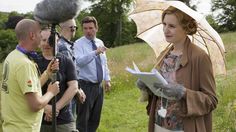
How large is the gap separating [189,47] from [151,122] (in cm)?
79

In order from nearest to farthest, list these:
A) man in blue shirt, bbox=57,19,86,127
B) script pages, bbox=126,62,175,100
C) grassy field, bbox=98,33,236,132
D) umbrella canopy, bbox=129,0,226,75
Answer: script pages, bbox=126,62,175,100 → umbrella canopy, bbox=129,0,226,75 → man in blue shirt, bbox=57,19,86,127 → grassy field, bbox=98,33,236,132

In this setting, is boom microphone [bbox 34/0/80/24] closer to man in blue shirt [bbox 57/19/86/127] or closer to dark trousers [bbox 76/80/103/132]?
man in blue shirt [bbox 57/19/86/127]

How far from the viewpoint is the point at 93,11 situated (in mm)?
61531

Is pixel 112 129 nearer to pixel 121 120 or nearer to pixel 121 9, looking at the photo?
pixel 121 120

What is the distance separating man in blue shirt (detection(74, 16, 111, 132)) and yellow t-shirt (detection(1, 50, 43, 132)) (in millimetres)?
2985

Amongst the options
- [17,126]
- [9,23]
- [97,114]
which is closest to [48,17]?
[17,126]

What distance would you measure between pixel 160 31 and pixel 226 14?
2223 inches

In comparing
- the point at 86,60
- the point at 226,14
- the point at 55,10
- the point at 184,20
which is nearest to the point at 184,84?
the point at 184,20

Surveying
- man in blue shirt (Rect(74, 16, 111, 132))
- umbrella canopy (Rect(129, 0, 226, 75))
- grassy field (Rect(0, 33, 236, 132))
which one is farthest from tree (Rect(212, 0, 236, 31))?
umbrella canopy (Rect(129, 0, 226, 75))

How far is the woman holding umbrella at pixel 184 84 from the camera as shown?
3.55 metres

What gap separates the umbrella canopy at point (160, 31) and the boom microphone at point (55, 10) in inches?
26.6

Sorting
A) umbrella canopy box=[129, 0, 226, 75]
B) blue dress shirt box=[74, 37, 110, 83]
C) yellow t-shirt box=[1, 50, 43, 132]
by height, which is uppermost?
umbrella canopy box=[129, 0, 226, 75]

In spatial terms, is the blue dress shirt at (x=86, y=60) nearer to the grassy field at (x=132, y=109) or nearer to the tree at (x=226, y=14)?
the grassy field at (x=132, y=109)

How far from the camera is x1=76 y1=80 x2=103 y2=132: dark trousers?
700cm
